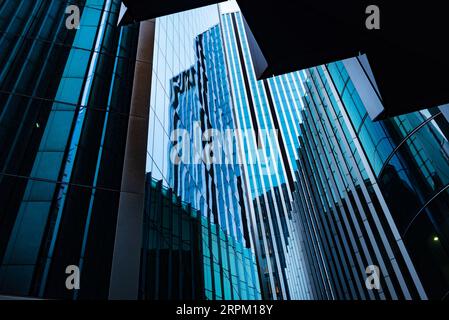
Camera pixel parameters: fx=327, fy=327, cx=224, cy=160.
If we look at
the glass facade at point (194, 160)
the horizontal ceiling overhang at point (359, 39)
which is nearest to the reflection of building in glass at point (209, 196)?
the glass facade at point (194, 160)

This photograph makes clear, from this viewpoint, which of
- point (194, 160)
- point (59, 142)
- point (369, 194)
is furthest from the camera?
point (194, 160)

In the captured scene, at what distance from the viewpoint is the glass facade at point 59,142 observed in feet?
39.1

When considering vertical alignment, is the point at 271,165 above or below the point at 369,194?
above

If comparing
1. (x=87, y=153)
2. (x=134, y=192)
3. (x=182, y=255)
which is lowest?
(x=182, y=255)

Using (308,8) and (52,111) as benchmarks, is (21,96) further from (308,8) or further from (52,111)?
(308,8)

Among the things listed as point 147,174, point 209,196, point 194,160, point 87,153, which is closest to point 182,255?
point 147,174

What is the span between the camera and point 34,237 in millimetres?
12164

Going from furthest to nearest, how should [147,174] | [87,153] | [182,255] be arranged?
[182,255]
[147,174]
[87,153]

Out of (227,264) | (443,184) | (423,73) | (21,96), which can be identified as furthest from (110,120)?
(227,264)

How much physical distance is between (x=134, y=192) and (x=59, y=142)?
4307 millimetres

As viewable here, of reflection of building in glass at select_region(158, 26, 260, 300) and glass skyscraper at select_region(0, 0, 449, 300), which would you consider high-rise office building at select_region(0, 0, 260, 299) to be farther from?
reflection of building in glass at select_region(158, 26, 260, 300)

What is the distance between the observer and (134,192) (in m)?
14.6

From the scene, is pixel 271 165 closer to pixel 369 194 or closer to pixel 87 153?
pixel 369 194

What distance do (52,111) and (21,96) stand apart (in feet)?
5.26
